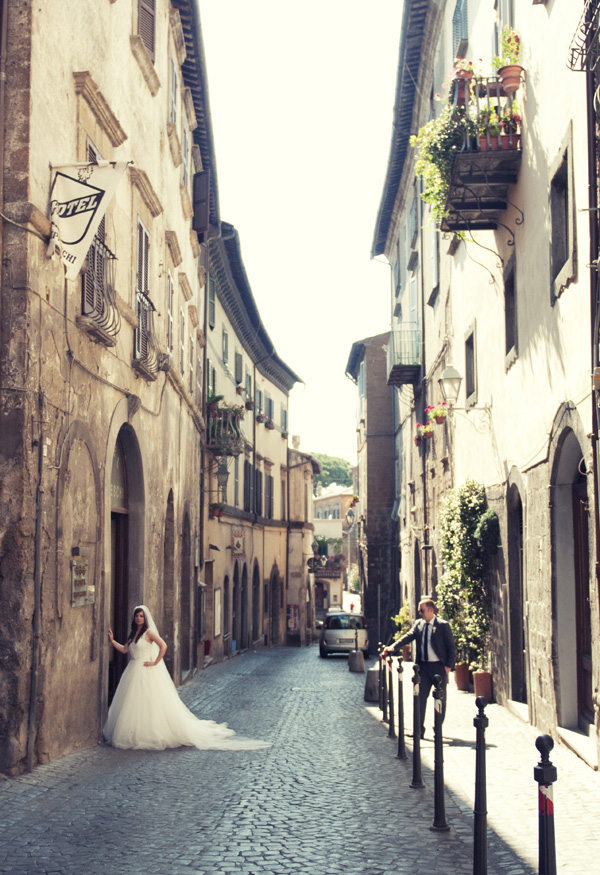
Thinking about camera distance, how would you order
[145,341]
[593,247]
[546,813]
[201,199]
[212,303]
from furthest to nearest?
[212,303], [201,199], [145,341], [593,247], [546,813]

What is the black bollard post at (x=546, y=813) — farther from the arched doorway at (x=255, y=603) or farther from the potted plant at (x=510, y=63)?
the arched doorway at (x=255, y=603)

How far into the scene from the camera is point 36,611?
8266 millimetres

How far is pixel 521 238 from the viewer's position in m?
11.6

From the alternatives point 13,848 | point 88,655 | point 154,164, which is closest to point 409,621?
point 154,164

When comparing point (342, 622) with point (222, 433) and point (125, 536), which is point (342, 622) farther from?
point (125, 536)

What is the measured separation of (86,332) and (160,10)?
7841 mm

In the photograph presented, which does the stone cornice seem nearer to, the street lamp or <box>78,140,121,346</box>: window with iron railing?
<box>78,140,121,346</box>: window with iron railing

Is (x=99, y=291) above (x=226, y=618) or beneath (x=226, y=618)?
above

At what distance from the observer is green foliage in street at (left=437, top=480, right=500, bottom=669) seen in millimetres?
13875

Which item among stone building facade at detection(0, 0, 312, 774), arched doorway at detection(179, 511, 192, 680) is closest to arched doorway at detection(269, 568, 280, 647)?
stone building facade at detection(0, 0, 312, 774)

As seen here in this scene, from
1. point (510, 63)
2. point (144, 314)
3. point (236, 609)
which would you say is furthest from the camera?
point (236, 609)

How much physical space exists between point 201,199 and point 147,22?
7.01m

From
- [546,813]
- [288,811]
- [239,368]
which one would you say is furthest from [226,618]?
[546,813]

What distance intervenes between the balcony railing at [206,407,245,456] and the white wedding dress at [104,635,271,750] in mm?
13788
